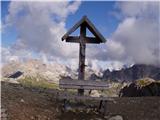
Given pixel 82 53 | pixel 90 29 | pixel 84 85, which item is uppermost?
pixel 90 29

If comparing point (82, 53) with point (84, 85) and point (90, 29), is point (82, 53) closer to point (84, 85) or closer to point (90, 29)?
point (90, 29)

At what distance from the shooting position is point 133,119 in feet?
73.0

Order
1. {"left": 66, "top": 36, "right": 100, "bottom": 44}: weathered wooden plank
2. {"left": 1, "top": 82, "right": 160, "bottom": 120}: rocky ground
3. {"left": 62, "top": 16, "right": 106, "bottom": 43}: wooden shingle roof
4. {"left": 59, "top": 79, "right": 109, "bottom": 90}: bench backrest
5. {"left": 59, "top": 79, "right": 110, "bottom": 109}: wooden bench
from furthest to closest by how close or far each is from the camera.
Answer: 1. {"left": 66, "top": 36, "right": 100, "bottom": 44}: weathered wooden plank
2. {"left": 62, "top": 16, "right": 106, "bottom": 43}: wooden shingle roof
3. {"left": 59, "top": 79, "right": 109, "bottom": 90}: bench backrest
4. {"left": 59, "top": 79, "right": 110, "bottom": 109}: wooden bench
5. {"left": 1, "top": 82, "right": 160, "bottom": 120}: rocky ground

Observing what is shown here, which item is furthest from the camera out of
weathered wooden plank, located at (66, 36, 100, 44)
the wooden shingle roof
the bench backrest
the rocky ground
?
weathered wooden plank, located at (66, 36, 100, 44)

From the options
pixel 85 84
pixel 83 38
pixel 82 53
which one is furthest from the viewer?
pixel 83 38

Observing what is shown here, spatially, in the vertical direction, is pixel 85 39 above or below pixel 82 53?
above

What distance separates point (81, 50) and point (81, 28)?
1456 millimetres

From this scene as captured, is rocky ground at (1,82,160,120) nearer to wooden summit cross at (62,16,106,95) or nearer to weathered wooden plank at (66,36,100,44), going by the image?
wooden summit cross at (62,16,106,95)

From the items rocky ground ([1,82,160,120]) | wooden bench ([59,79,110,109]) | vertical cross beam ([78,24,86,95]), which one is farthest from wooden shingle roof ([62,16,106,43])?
rocky ground ([1,82,160,120])

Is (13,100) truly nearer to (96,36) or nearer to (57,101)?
(57,101)

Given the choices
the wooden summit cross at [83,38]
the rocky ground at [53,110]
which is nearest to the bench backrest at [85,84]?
the wooden summit cross at [83,38]

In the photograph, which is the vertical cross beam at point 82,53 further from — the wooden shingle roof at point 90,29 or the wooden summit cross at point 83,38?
the wooden shingle roof at point 90,29

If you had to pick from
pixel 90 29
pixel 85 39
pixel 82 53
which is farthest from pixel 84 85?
pixel 90 29

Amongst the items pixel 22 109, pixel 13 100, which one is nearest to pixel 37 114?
pixel 22 109
